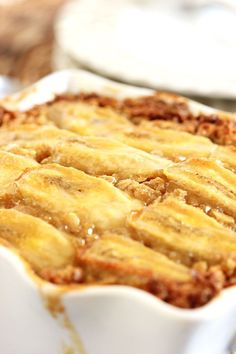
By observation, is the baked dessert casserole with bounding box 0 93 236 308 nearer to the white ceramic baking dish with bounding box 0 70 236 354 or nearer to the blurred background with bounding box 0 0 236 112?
the white ceramic baking dish with bounding box 0 70 236 354

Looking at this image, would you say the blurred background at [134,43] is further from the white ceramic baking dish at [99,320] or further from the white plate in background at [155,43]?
the white ceramic baking dish at [99,320]

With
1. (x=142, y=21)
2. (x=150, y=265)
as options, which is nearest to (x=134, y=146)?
(x=150, y=265)

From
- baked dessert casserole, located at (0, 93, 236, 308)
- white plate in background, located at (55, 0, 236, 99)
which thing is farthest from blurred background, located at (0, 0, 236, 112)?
baked dessert casserole, located at (0, 93, 236, 308)

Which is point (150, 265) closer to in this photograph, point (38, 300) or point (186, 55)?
point (38, 300)

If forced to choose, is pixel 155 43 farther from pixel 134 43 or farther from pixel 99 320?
pixel 99 320

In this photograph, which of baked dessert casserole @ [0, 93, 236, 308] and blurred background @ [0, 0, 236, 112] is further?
blurred background @ [0, 0, 236, 112]
